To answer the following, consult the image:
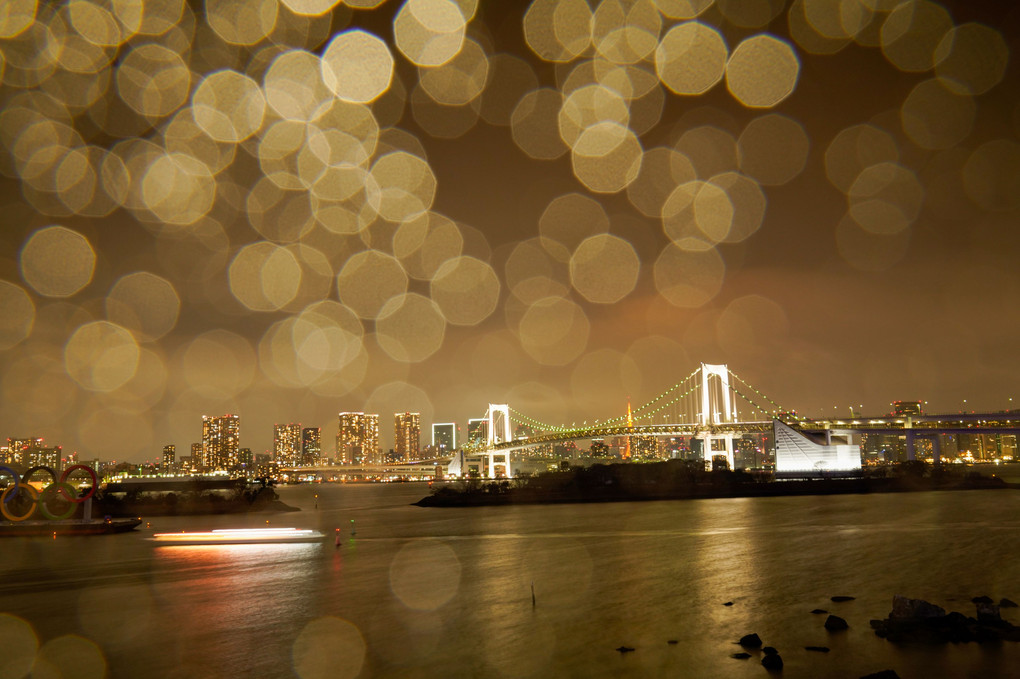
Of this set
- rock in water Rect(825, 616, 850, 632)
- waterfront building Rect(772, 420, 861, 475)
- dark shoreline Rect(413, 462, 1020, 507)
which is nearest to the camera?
rock in water Rect(825, 616, 850, 632)

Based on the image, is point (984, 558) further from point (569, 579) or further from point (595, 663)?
point (595, 663)

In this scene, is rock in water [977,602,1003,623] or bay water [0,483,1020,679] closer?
bay water [0,483,1020,679]

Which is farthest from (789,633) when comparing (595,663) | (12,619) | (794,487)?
(794,487)

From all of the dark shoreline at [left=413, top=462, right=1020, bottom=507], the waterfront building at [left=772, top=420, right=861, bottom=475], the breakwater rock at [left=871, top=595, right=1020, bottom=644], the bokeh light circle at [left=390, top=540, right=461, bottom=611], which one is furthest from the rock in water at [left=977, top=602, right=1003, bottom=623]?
the waterfront building at [left=772, top=420, right=861, bottom=475]

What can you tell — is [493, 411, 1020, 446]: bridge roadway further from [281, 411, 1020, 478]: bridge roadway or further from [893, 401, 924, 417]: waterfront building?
[893, 401, 924, 417]: waterfront building

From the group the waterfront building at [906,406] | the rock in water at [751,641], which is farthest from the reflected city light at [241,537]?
the waterfront building at [906,406]

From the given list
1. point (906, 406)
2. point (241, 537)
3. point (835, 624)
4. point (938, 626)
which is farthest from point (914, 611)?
point (906, 406)

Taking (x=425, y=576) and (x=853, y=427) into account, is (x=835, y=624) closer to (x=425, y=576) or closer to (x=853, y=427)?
(x=425, y=576)
